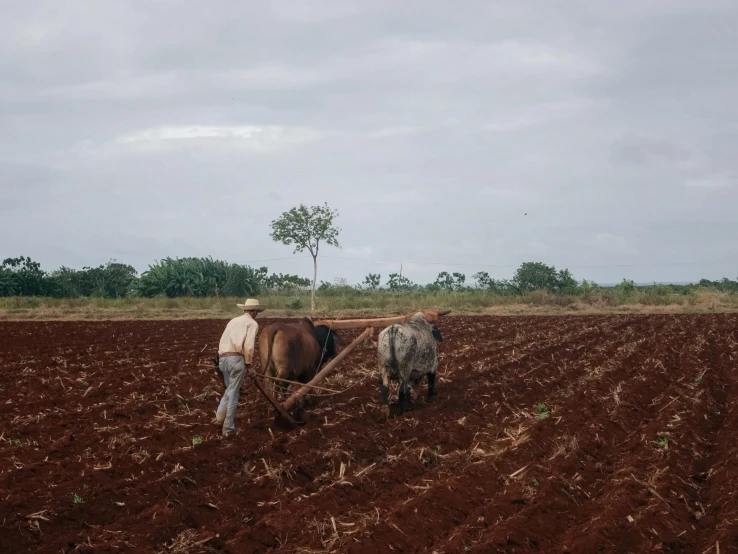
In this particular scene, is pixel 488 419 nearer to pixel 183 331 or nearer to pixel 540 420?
pixel 540 420

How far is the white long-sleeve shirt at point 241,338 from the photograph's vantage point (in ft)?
31.8

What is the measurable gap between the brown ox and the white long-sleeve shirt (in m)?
1.17

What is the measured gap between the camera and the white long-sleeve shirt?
9.70m

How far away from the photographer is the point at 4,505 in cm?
703

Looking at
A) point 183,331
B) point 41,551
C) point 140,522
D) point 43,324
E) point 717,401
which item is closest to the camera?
point 41,551

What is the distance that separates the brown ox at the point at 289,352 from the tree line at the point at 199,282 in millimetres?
34618

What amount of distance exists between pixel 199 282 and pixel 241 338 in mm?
40072

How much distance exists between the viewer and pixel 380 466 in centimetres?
838

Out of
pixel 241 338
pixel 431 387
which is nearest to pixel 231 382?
pixel 241 338

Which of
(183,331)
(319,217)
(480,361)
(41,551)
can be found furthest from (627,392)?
(319,217)

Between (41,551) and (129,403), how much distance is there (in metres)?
6.24

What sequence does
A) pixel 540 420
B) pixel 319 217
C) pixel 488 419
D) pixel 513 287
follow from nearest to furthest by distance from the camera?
pixel 540 420, pixel 488 419, pixel 319 217, pixel 513 287

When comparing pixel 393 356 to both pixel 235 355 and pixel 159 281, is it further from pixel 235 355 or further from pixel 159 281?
pixel 159 281

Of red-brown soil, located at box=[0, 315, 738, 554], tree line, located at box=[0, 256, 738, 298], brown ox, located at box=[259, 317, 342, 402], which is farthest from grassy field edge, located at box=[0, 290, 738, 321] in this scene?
brown ox, located at box=[259, 317, 342, 402]
